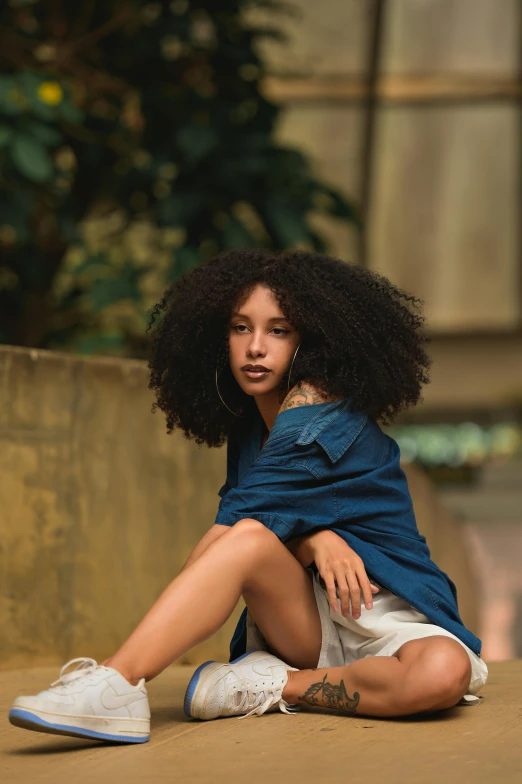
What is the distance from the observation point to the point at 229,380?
8.19 ft

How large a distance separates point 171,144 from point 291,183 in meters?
0.51

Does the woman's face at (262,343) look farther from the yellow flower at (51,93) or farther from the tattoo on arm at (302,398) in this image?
the yellow flower at (51,93)

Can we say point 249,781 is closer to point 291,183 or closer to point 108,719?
point 108,719

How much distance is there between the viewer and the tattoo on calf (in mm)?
2115

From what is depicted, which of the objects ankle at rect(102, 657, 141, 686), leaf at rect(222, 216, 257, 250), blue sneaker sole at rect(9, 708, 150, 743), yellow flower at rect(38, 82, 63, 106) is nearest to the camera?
blue sneaker sole at rect(9, 708, 150, 743)

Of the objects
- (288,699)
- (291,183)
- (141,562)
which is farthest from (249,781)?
(291,183)

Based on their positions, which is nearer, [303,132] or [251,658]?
[251,658]

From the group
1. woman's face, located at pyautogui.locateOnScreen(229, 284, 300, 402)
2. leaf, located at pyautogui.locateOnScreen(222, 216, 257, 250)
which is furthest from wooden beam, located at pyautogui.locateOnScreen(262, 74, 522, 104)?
woman's face, located at pyautogui.locateOnScreen(229, 284, 300, 402)

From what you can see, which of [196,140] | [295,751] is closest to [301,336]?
[295,751]

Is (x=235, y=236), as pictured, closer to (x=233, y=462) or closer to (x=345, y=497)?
(x=233, y=462)

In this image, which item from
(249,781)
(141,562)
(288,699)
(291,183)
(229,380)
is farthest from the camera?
(291,183)

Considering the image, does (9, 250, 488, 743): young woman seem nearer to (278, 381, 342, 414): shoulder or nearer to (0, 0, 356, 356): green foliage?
(278, 381, 342, 414): shoulder

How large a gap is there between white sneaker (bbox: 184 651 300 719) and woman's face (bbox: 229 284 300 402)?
558 mm

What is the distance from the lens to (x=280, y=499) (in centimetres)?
212
